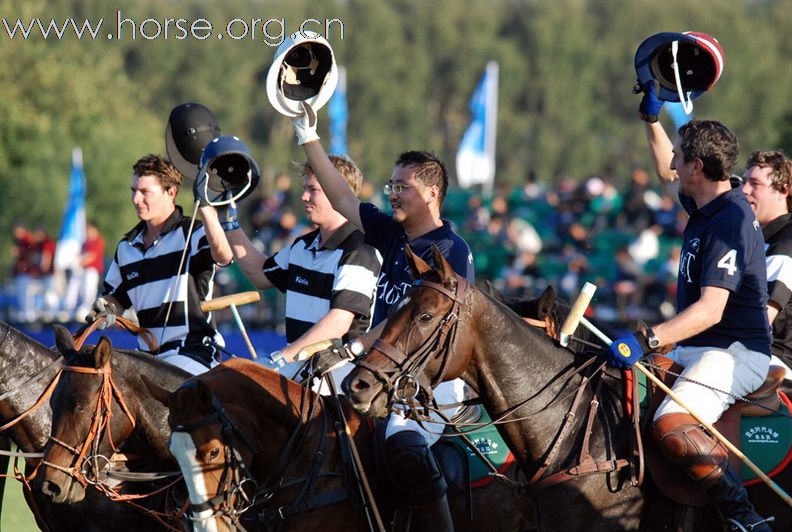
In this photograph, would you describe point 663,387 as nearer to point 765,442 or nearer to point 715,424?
point 715,424

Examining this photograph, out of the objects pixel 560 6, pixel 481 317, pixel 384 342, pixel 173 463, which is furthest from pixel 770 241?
pixel 560 6

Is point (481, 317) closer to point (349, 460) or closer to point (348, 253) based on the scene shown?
point (349, 460)

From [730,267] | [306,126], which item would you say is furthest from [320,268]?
[730,267]

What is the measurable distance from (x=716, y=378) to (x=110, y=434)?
2.99m

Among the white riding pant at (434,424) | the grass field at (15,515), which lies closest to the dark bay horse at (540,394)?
the white riding pant at (434,424)

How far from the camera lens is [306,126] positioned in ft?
20.8

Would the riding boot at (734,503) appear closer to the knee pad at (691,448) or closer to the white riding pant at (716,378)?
the knee pad at (691,448)

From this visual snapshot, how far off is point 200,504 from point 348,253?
2.02 m

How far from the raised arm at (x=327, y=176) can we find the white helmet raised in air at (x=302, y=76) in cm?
11

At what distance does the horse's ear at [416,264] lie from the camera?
5215 mm

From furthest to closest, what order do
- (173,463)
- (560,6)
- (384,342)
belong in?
(560,6)
(173,463)
(384,342)

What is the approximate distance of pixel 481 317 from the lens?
5277 mm

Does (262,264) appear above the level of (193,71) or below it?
below

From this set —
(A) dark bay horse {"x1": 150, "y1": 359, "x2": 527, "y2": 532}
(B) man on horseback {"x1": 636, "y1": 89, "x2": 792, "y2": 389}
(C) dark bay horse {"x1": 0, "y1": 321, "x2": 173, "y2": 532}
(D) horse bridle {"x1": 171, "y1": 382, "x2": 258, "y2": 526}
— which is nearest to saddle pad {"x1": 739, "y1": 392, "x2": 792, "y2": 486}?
(B) man on horseback {"x1": 636, "y1": 89, "x2": 792, "y2": 389}
